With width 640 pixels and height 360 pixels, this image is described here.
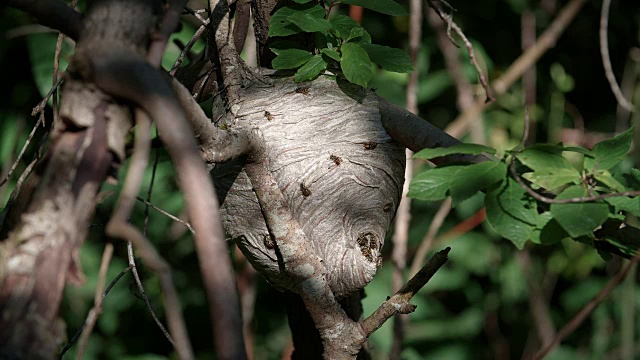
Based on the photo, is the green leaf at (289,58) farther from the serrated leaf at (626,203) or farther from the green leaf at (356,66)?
the serrated leaf at (626,203)

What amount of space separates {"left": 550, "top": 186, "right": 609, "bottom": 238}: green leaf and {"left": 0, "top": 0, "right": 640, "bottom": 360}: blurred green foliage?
1996mm

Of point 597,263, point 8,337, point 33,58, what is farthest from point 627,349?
point 8,337

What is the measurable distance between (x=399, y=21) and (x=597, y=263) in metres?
1.68

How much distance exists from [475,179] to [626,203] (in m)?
0.28

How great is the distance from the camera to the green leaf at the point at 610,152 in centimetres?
131

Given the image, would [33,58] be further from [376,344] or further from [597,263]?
[597,263]

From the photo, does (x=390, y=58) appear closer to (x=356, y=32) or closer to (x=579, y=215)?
(x=356, y=32)

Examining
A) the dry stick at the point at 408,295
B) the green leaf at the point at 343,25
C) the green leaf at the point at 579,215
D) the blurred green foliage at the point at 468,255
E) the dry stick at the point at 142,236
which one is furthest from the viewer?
the blurred green foliage at the point at 468,255

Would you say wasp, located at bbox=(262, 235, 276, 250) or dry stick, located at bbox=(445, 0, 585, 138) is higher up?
wasp, located at bbox=(262, 235, 276, 250)

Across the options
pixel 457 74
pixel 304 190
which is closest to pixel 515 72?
pixel 457 74

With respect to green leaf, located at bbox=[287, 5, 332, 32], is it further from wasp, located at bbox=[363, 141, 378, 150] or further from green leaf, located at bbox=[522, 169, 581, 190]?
green leaf, located at bbox=[522, 169, 581, 190]

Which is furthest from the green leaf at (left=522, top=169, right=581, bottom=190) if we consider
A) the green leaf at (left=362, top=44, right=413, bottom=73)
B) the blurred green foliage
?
the blurred green foliage

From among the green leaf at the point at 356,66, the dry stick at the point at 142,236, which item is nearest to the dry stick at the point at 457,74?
the green leaf at the point at 356,66

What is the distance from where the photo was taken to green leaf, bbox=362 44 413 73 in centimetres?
155
